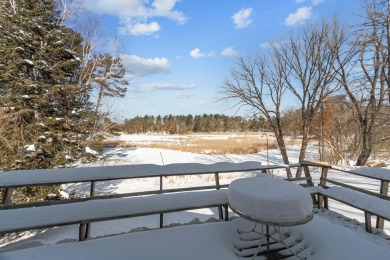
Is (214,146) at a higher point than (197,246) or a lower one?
lower

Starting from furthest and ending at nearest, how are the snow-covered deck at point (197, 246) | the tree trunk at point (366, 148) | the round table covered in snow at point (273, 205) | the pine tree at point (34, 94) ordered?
the tree trunk at point (366, 148) < the pine tree at point (34, 94) < the snow-covered deck at point (197, 246) < the round table covered in snow at point (273, 205)

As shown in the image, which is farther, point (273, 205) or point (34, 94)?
point (34, 94)

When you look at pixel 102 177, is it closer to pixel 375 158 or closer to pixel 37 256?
pixel 37 256

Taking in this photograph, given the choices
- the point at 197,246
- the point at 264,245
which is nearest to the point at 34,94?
the point at 197,246

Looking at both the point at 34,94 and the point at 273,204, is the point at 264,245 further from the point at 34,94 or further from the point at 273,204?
the point at 34,94

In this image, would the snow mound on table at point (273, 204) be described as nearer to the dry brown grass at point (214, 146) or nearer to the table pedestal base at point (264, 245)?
the table pedestal base at point (264, 245)

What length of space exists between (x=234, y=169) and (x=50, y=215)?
104 inches

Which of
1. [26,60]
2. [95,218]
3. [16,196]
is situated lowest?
[16,196]

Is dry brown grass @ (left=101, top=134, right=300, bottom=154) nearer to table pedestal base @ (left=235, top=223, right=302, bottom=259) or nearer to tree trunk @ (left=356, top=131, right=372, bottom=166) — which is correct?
tree trunk @ (left=356, top=131, right=372, bottom=166)

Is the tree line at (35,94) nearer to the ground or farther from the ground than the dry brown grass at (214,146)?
farther from the ground

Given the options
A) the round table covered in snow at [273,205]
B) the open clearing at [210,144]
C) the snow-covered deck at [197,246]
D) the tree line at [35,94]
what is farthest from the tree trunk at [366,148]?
the tree line at [35,94]

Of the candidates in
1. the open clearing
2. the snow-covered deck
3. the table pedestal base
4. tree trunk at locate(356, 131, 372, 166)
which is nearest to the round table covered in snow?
the table pedestal base

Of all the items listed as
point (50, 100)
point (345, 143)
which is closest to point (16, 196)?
point (50, 100)

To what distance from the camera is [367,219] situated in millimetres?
3367
